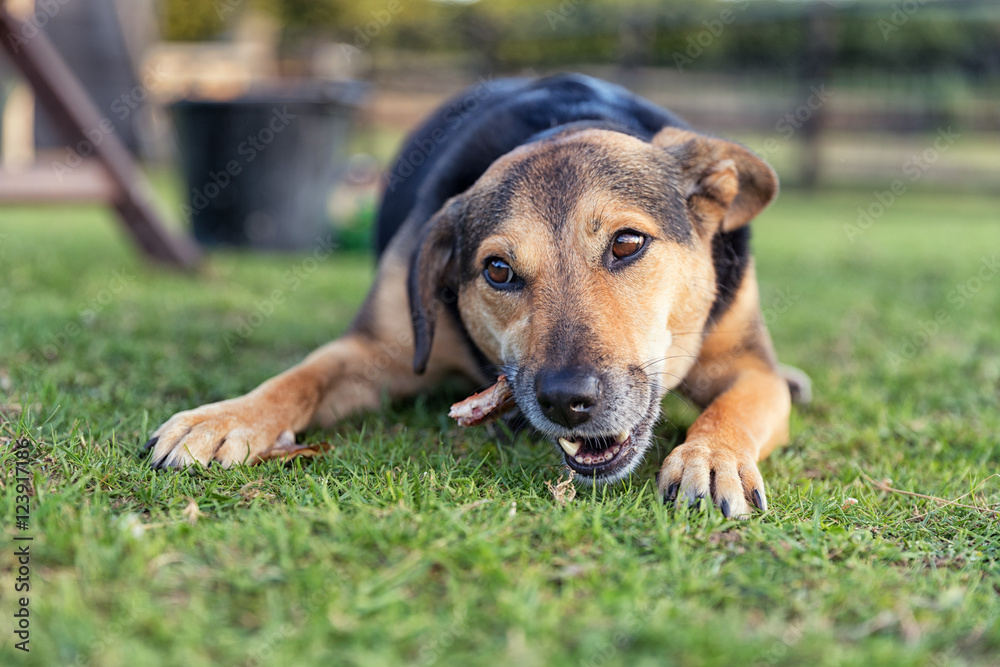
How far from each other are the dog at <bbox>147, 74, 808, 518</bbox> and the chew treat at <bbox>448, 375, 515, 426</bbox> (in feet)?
0.34

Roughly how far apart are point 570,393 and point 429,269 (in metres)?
1.17

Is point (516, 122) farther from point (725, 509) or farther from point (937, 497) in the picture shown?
point (937, 497)

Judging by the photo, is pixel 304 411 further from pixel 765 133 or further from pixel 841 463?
pixel 765 133

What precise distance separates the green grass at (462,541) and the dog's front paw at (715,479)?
8 centimetres

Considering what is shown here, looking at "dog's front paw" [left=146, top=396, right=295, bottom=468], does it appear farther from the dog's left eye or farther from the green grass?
the dog's left eye

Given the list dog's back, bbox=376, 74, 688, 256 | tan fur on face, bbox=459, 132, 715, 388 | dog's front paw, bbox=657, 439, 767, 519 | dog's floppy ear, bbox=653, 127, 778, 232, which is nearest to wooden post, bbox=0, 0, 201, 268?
dog's back, bbox=376, 74, 688, 256

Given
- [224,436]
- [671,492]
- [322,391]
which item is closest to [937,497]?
[671,492]

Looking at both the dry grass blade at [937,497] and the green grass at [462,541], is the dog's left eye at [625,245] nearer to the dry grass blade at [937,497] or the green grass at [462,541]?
the green grass at [462,541]

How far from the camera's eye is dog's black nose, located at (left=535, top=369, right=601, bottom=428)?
269 cm

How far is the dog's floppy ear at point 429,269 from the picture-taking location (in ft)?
11.6

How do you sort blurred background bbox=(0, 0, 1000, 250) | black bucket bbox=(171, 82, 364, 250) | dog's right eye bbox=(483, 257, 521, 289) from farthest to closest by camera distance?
blurred background bbox=(0, 0, 1000, 250) < black bucket bbox=(171, 82, 364, 250) < dog's right eye bbox=(483, 257, 521, 289)

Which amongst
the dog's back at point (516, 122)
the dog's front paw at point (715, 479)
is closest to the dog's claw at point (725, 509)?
the dog's front paw at point (715, 479)

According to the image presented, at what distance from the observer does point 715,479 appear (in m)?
2.74

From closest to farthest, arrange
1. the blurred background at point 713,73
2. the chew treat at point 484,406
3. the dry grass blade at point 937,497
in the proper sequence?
the dry grass blade at point 937,497
the chew treat at point 484,406
the blurred background at point 713,73
